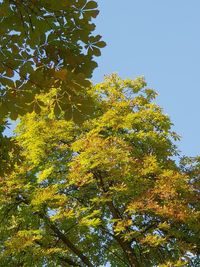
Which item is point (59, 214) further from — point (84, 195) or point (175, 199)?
point (175, 199)

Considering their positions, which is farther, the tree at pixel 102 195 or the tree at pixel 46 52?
the tree at pixel 102 195

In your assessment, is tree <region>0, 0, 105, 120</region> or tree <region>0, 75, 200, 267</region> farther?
tree <region>0, 75, 200, 267</region>

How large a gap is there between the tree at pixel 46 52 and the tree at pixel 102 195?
6.72 m

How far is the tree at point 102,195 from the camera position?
450 inches

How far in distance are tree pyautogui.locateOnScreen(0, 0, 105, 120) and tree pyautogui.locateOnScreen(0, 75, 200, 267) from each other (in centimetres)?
672

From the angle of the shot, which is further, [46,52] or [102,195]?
[102,195]

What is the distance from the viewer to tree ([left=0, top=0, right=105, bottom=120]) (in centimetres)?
319

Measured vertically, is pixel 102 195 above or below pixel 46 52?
above

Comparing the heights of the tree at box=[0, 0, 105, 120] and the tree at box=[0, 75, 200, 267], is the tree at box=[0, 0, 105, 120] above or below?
below

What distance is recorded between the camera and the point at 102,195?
12453 millimetres

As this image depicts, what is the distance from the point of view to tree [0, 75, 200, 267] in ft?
37.5

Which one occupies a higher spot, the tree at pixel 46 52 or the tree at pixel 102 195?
the tree at pixel 102 195

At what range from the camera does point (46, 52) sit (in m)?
3.46

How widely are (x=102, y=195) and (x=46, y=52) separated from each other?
9.37 metres
